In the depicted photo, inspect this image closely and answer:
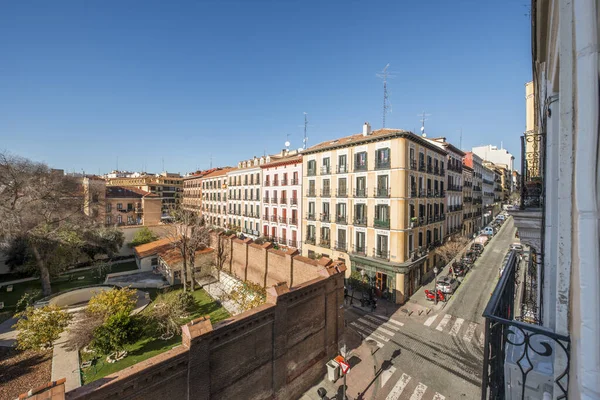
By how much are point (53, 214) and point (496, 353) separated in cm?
3490

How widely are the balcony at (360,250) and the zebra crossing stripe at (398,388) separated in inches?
444

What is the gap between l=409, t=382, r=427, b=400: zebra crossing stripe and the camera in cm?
1158

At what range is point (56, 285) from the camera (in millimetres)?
26203

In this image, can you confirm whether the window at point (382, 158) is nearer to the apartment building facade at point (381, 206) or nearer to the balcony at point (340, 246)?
the apartment building facade at point (381, 206)

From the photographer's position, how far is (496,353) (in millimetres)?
3289

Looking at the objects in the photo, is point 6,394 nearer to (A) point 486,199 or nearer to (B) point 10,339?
(B) point 10,339

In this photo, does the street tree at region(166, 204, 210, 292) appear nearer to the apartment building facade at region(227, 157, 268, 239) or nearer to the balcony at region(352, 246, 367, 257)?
the apartment building facade at region(227, 157, 268, 239)

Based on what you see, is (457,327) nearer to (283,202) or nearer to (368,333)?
(368,333)

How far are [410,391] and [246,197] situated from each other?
3219 centimetres

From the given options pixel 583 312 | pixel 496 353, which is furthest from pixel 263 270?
pixel 583 312

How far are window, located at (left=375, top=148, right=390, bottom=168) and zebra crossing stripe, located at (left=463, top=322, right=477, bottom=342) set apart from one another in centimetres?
1273

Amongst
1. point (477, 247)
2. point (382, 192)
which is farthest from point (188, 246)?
point (477, 247)

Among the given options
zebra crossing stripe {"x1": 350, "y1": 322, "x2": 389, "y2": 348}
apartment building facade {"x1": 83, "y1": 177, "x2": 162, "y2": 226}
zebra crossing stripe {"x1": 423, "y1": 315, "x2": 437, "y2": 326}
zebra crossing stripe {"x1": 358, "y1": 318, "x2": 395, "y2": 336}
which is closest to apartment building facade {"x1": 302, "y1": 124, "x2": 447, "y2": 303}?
zebra crossing stripe {"x1": 423, "y1": 315, "x2": 437, "y2": 326}

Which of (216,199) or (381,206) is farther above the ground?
(216,199)
